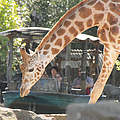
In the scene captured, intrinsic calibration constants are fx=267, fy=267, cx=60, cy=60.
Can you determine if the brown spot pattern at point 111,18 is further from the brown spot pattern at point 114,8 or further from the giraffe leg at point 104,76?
the giraffe leg at point 104,76

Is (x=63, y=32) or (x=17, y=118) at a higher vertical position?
(x=63, y=32)

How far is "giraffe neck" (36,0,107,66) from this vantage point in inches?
179

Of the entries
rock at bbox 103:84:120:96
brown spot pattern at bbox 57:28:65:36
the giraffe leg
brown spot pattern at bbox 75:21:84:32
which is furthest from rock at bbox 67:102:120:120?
rock at bbox 103:84:120:96

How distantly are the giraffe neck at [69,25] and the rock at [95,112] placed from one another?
11.8ft

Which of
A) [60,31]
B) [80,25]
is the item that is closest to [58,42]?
[60,31]

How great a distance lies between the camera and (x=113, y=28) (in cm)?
460

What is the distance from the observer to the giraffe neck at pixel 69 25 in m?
4.55

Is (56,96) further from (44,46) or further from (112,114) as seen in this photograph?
(112,114)

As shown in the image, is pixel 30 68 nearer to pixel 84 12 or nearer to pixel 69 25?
pixel 69 25

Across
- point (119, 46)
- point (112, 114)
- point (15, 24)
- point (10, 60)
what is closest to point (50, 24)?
point (15, 24)

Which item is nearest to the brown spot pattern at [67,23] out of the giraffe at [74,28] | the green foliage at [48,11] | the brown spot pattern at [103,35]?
the giraffe at [74,28]

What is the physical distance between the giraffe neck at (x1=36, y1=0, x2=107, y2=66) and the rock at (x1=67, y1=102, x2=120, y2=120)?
11.8ft

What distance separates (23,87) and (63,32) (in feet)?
3.73

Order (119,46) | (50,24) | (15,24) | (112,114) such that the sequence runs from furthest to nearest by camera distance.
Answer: (50,24), (15,24), (119,46), (112,114)
